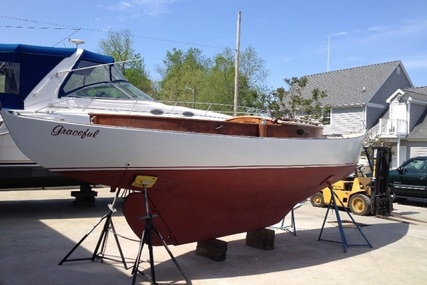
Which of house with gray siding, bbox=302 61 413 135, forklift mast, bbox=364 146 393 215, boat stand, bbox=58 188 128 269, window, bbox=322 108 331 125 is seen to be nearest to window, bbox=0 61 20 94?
boat stand, bbox=58 188 128 269

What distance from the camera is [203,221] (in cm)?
600

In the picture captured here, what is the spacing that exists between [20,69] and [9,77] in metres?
0.29

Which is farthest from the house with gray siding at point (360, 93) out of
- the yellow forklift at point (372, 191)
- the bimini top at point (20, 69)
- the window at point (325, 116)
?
the bimini top at point (20, 69)

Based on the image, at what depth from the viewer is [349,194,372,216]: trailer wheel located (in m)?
11.0

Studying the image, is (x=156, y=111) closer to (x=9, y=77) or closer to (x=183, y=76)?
(x=9, y=77)

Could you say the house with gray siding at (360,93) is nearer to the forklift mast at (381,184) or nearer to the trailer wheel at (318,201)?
the trailer wheel at (318,201)

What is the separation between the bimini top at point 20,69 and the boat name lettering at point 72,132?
5175mm

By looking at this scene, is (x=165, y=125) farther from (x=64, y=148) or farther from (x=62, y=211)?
(x=62, y=211)

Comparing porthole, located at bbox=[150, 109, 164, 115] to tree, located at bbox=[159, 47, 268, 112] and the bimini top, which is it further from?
→ tree, located at bbox=[159, 47, 268, 112]

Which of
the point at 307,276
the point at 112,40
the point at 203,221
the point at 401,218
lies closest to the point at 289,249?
the point at 307,276

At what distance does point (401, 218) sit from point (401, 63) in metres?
19.4

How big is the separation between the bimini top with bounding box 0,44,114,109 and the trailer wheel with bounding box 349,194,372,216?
7.91m

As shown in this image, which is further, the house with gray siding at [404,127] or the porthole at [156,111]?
the house with gray siding at [404,127]

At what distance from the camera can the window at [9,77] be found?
31.3ft
